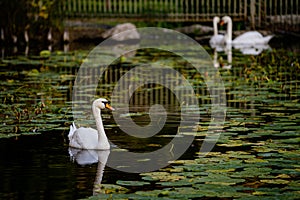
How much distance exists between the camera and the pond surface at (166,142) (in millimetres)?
7031

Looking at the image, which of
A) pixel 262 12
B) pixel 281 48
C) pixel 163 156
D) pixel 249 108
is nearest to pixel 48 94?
pixel 249 108

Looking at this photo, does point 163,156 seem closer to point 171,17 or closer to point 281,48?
point 281,48

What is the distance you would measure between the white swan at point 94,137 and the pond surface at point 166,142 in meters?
0.15

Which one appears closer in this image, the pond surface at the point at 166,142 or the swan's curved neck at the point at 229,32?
the pond surface at the point at 166,142

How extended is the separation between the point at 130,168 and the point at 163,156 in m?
0.62

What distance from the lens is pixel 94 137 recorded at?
8.92 m

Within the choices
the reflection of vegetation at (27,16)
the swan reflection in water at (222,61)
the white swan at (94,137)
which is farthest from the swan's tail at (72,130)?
the reflection of vegetation at (27,16)

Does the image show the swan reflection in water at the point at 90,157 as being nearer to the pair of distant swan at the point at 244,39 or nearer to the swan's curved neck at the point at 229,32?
the pair of distant swan at the point at 244,39

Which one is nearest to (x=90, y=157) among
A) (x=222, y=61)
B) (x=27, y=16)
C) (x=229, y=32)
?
(x=222, y=61)

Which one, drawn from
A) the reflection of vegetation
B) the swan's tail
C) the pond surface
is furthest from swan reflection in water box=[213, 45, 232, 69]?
the swan's tail

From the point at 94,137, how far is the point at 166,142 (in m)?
0.76

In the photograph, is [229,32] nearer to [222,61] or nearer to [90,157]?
[222,61]

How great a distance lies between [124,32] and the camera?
23.0 meters

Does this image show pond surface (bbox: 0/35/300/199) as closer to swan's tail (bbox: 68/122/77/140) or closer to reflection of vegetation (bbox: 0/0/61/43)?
swan's tail (bbox: 68/122/77/140)
